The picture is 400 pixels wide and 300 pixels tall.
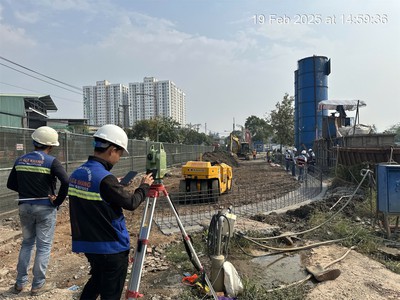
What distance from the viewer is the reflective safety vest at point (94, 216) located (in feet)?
7.93

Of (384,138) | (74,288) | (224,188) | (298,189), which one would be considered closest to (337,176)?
(298,189)

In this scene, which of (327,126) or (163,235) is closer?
(163,235)

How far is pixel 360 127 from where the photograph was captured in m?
16.4

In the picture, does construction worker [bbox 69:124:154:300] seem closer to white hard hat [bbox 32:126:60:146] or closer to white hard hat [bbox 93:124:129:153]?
white hard hat [bbox 93:124:129:153]

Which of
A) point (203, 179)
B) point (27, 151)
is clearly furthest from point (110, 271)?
point (203, 179)

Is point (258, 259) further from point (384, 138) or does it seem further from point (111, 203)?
point (384, 138)

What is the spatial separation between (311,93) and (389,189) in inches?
731

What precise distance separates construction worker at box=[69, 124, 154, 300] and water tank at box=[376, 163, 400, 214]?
5.25m

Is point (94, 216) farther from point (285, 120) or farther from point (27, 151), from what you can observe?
point (285, 120)

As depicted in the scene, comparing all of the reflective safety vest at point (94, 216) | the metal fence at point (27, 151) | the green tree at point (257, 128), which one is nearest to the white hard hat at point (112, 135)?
the reflective safety vest at point (94, 216)

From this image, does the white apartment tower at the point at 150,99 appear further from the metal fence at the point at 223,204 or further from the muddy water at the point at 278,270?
the muddy water at the point at 278,270

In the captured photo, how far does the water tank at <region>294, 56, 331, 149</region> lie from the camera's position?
75.9 ft

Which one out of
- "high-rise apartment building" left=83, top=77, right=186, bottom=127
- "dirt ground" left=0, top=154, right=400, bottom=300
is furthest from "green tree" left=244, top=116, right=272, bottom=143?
"dirt ground" left=0, top=154, right=400, bottom=300

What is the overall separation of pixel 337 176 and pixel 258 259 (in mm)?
8411
